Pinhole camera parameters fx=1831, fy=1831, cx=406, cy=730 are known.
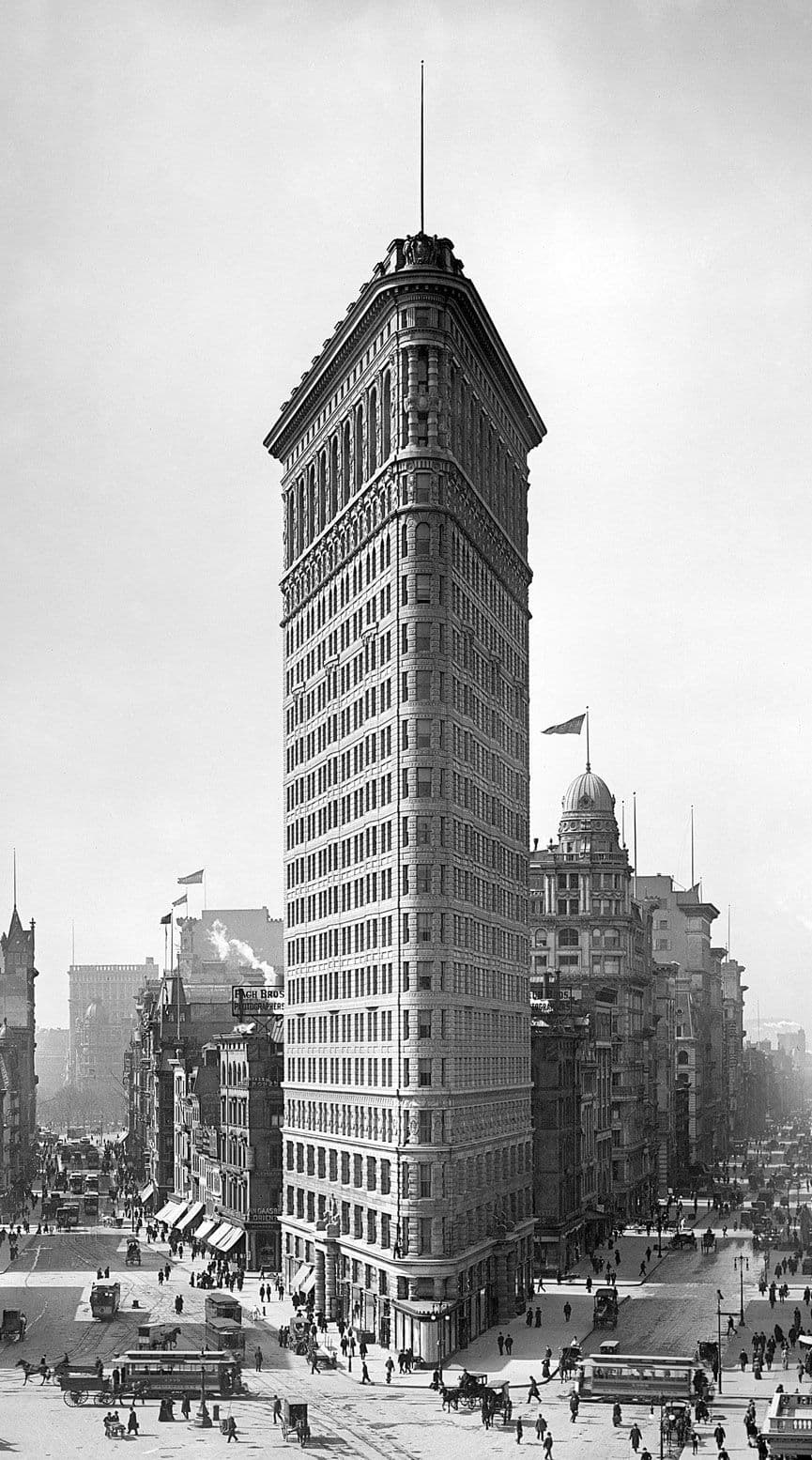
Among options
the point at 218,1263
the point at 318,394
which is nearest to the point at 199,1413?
the point at 218,1263

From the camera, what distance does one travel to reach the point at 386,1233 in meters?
89.9

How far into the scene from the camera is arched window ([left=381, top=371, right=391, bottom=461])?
97062mm

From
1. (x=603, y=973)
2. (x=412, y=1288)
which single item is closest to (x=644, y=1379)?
(x=412, y=1288)

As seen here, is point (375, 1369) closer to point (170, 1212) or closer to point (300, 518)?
point (300, 518)

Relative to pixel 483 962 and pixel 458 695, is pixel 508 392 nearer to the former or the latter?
pixel 458 695

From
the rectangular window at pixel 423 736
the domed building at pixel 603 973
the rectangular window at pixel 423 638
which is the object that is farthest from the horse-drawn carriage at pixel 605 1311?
the domed building at pixel 603 973

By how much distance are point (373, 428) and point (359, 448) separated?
318 centimetres

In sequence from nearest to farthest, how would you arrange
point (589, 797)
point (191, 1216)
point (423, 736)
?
point (423, 736) < point (191, 1216) < point (589, 797)

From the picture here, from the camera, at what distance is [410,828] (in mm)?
91250

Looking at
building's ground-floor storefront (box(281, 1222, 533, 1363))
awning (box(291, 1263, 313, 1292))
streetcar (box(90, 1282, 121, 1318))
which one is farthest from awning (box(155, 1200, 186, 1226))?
streetcar (box(90, 1282, 121, 1318))

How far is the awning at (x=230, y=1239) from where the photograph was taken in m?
122

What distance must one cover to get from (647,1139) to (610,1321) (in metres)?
80.5

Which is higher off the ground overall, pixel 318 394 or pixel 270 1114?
pixel 318 394

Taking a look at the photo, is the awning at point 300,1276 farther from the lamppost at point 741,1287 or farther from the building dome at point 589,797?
the building dome at point 589,797
